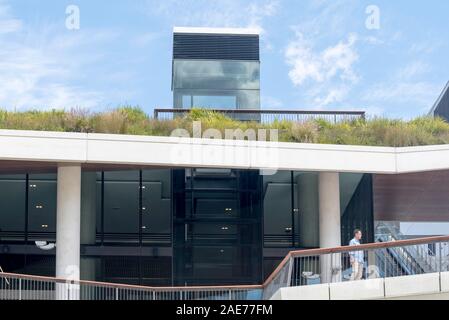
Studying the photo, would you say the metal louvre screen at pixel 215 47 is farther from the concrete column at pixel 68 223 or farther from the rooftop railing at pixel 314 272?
the rooftop railing at pixel 314 272

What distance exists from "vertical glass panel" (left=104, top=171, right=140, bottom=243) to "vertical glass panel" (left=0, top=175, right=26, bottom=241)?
2.54 meters

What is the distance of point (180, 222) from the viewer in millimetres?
22750

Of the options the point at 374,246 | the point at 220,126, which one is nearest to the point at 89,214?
the point at 220,126

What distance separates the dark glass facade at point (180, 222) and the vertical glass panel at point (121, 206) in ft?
0.10

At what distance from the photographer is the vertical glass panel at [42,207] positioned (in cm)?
2386

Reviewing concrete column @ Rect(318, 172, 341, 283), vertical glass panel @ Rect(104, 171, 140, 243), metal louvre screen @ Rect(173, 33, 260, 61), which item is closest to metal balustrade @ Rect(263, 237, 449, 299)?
concrete column @ Rect(318, 172, 341, 283)

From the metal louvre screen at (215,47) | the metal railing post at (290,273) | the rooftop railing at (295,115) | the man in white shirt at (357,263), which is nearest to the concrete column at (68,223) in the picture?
the rooftop railing at (295,115)

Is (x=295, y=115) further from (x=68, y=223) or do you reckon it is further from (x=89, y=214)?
(x=68, y=223)

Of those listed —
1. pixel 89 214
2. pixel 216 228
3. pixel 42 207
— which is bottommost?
pixel 216 228

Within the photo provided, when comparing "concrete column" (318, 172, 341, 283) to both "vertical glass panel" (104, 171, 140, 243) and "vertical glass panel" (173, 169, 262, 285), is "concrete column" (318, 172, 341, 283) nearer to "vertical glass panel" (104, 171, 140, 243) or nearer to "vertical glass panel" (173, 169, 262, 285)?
"vertical glass panel" (173, 169, 262, 285)

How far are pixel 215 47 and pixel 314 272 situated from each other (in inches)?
809

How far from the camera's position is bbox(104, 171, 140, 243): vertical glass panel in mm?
23703
